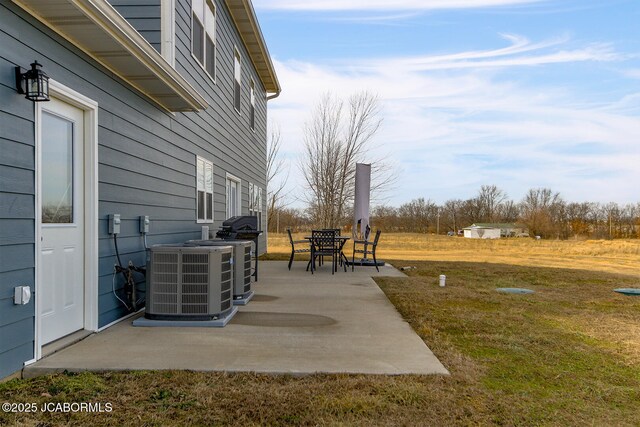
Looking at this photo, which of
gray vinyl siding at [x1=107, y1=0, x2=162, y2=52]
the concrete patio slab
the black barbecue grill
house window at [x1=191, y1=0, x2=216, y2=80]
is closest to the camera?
the concrete patio slab

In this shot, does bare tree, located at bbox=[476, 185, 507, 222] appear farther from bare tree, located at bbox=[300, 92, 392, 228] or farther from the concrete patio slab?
the concrete patio slab

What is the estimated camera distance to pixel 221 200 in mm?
8414

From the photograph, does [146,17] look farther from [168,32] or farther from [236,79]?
[236,79]

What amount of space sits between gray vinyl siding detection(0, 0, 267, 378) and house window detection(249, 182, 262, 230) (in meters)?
3.03

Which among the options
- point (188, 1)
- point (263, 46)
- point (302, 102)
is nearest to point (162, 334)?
point (188, 1)

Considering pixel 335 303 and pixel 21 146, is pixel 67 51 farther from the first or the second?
pixel 335 303

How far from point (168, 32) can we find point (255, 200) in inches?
295

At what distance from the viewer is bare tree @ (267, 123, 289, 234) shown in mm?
21266

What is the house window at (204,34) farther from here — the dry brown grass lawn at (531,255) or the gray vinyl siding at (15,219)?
the dry brown grass lawn at (531,255)

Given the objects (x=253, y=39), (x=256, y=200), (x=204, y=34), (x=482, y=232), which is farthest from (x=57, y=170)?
(x=482, y=232)

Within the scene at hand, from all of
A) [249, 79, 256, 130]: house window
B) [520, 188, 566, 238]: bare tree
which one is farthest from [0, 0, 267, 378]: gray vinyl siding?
[520, 188, 566, 238]: bare tree

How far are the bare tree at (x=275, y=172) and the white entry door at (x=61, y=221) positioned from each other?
17.7 m

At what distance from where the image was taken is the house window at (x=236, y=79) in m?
9.53

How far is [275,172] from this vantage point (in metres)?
21.8
